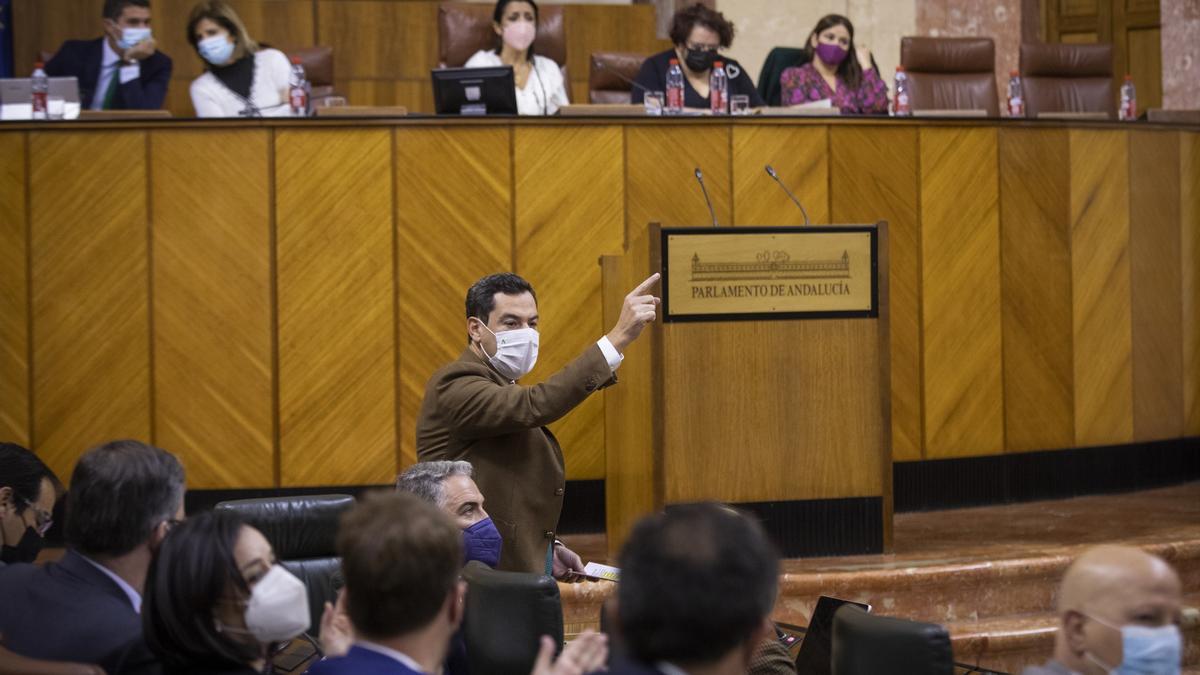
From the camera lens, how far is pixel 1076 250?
6180mm

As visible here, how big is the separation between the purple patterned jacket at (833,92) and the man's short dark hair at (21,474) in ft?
14.3

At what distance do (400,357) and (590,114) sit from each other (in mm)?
1167

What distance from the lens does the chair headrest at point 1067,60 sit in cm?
773

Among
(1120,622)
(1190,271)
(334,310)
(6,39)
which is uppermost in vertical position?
(6,39)

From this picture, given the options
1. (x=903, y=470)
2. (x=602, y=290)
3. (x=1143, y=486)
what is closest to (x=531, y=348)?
(x=602, y=290)

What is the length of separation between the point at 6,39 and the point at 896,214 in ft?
16.9

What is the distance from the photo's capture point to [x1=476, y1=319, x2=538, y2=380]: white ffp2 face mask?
145 inches

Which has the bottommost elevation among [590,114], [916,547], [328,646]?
[916,547]

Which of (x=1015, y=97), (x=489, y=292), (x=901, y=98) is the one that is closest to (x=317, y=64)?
(x=901, y=98)

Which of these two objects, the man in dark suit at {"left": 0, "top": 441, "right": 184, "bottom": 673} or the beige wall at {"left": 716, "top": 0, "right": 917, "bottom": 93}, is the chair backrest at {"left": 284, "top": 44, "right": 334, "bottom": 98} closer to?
the beige wall at {"left": 716, "top": 0, "right": 917, "bottom": 93}

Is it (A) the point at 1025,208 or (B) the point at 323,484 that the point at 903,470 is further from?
(B) the point at 323,484

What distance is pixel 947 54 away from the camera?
303 inches

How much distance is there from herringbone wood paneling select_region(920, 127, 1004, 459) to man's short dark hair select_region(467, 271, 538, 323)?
8.63 ft

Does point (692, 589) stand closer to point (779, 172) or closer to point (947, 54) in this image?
point (779, 172)
